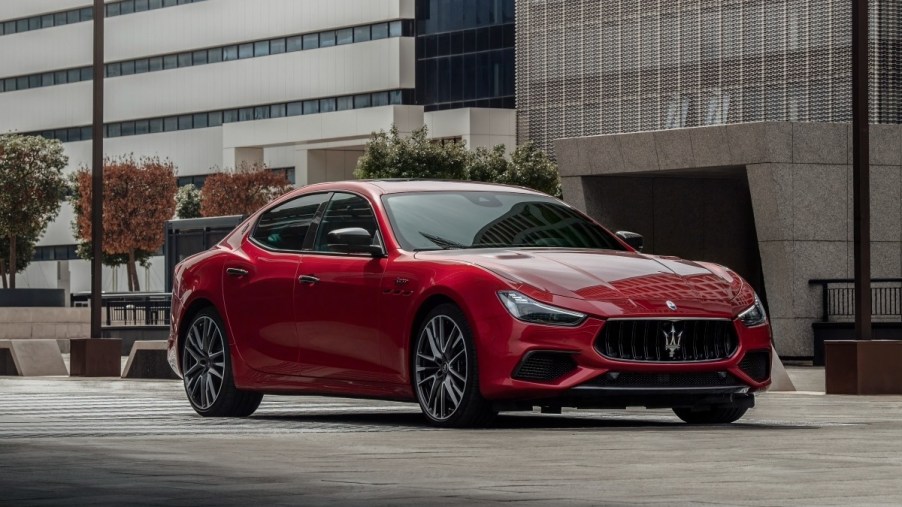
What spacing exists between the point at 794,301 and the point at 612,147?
451 centimetres

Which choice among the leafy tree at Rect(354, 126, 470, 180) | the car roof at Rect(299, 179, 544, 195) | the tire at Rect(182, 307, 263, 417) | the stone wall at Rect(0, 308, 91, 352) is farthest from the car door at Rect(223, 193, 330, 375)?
the leafy tree at Rect(354, 126, 470, 180)

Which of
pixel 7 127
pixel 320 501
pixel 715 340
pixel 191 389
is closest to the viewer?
pixel 320 501

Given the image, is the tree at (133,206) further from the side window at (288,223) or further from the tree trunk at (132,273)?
the side window at (288,223)

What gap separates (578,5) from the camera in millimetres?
59594

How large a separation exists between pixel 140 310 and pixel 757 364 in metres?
38.0

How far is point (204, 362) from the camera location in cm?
1278

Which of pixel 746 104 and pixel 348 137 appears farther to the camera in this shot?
pixel 348 137

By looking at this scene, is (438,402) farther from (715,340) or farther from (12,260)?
(12,260)

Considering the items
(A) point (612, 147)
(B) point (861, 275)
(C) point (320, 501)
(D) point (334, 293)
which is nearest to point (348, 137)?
(A) point (612, 147)

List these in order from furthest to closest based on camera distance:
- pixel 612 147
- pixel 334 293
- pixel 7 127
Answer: pixel 7 127 < pixel 612 147 < pixel 334 293

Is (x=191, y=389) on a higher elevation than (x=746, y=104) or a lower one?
lower

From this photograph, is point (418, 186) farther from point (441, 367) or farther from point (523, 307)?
point (523, 307)

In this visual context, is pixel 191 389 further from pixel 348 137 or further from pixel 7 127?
pixel 7 127

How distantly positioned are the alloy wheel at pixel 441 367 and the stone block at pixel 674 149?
74.5ft
